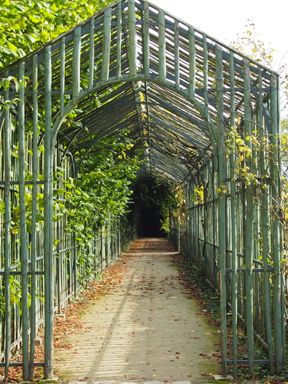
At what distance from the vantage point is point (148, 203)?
26750mm

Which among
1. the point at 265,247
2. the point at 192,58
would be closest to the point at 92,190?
the point at 192,58

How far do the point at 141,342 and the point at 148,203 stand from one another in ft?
66.5

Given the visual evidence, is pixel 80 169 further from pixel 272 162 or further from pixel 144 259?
pixel 144 259

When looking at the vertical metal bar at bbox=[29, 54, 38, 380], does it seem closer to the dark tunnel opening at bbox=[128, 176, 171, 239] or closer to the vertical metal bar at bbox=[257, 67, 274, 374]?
the vertical metal bar at bbox=[257, 67, 274, 374]

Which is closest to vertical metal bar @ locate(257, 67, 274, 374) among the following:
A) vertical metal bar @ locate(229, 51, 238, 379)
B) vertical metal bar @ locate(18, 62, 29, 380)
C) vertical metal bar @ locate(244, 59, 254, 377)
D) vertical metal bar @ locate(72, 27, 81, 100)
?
vertical metal bar @ locate(244, 59, 254, 377)

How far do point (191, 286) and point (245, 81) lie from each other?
7513 mm

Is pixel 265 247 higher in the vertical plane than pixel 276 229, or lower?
lower

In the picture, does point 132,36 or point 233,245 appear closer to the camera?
point 233,245

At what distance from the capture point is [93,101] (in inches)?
295

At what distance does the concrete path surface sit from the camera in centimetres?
526

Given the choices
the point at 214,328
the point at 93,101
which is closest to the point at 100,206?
the point at 93,101

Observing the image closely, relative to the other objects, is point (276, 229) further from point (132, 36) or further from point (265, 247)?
point (132, 36)

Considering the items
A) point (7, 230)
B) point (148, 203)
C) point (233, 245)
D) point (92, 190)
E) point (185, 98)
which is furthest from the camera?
point (148, 203)

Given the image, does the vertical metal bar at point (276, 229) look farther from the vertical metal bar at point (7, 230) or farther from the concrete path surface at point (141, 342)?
the vertical metal bar at point (7, 230)
